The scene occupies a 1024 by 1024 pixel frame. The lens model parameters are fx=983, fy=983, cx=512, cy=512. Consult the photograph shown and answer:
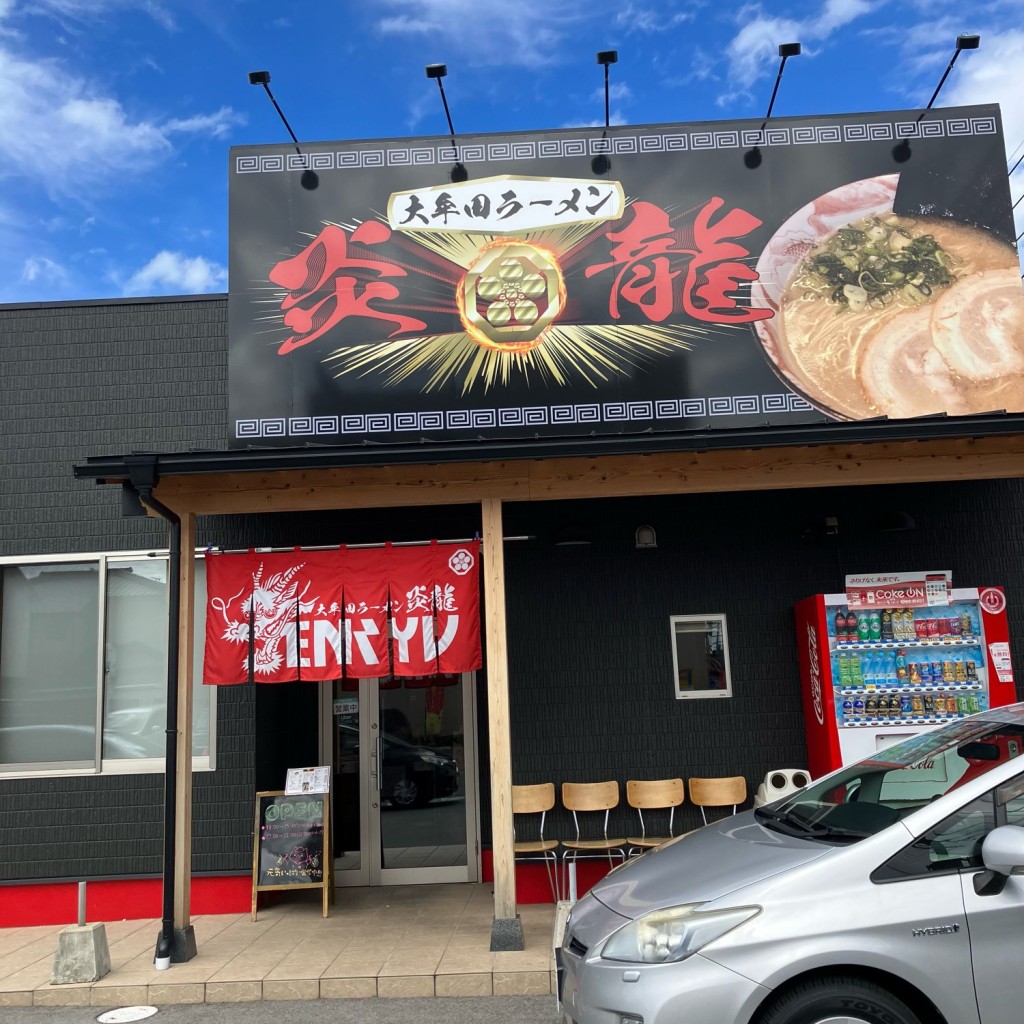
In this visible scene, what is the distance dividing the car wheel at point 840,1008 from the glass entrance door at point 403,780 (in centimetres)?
577

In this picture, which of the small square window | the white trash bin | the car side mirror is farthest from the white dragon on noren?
the car side mirror

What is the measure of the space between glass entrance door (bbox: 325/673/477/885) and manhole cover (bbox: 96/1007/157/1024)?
3.12 metres

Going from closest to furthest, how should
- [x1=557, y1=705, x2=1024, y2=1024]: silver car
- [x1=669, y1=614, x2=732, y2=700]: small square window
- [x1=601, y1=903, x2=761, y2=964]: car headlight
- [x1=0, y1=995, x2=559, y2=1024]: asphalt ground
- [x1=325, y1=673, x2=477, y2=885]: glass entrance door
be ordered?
[x1=557, y1=705, x2=1024, y2=1024]: silver car → [x1=601, y1=903, x2=761, y2=964]: car headlight → [x1=0, y1=995, x2=559, y2=1024]: asphalt ground → [x1=669, y1=614, x2=732, y2=700]: small square window → [x1=325, y1=673, x2=477, y2=885]: glass entrance door

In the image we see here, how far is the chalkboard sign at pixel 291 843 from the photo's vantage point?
8.41 meters

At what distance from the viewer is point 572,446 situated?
673 cm

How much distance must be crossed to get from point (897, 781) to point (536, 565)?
483 cm

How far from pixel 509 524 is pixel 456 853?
10.6ft

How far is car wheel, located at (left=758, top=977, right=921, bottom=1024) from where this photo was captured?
392 cm

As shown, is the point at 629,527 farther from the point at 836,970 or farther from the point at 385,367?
the point at 836,970

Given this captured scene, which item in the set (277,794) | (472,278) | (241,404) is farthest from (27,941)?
(472,278)

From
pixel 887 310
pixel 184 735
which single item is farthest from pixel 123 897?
pixel 887 310

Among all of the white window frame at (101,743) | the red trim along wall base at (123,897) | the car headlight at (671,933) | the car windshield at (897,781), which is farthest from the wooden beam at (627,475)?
the car headlight at (671,933)

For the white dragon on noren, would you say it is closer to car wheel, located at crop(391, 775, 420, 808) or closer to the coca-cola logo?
car wheel, located at crop(391, 775, 420, 808)

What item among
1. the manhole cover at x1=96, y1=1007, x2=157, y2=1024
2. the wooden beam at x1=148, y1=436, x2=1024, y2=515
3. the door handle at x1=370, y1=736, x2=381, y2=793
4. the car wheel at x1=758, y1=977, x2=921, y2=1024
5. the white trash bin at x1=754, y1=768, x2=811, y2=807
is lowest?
the manhole cover at x1=96, y1=1007, x2=157, y2=1024
